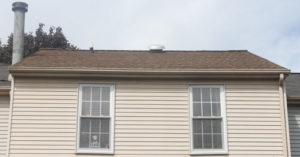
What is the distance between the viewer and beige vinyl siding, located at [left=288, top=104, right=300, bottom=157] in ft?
35.7

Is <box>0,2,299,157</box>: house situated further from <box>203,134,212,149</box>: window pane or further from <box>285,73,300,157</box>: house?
<box>285,73,300,157</box>: house

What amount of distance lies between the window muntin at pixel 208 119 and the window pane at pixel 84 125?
105 inches

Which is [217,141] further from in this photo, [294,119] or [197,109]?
[294,119]

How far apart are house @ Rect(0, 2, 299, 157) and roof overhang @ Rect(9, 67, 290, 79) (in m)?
0.03

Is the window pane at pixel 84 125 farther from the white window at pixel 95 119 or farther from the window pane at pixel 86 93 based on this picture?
the window pane at pixel 86 93

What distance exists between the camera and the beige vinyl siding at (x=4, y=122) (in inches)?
412

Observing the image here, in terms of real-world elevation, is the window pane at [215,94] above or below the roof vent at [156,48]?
below

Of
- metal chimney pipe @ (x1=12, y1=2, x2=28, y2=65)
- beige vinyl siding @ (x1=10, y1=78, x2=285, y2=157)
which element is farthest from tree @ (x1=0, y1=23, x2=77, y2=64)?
beige vinyl siding @ (x1=10, y1=78, x2=285, y2=157)

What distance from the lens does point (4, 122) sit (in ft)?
34.9

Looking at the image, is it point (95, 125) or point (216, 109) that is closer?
point (95, 125)

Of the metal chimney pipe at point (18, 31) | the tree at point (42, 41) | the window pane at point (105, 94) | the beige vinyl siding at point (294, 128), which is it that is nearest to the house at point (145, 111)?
the window pane at point (105, 94)

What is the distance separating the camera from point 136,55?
12.4 m

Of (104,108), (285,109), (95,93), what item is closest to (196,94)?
(285,109)

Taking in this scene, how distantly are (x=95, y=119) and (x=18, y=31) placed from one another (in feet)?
17.0
